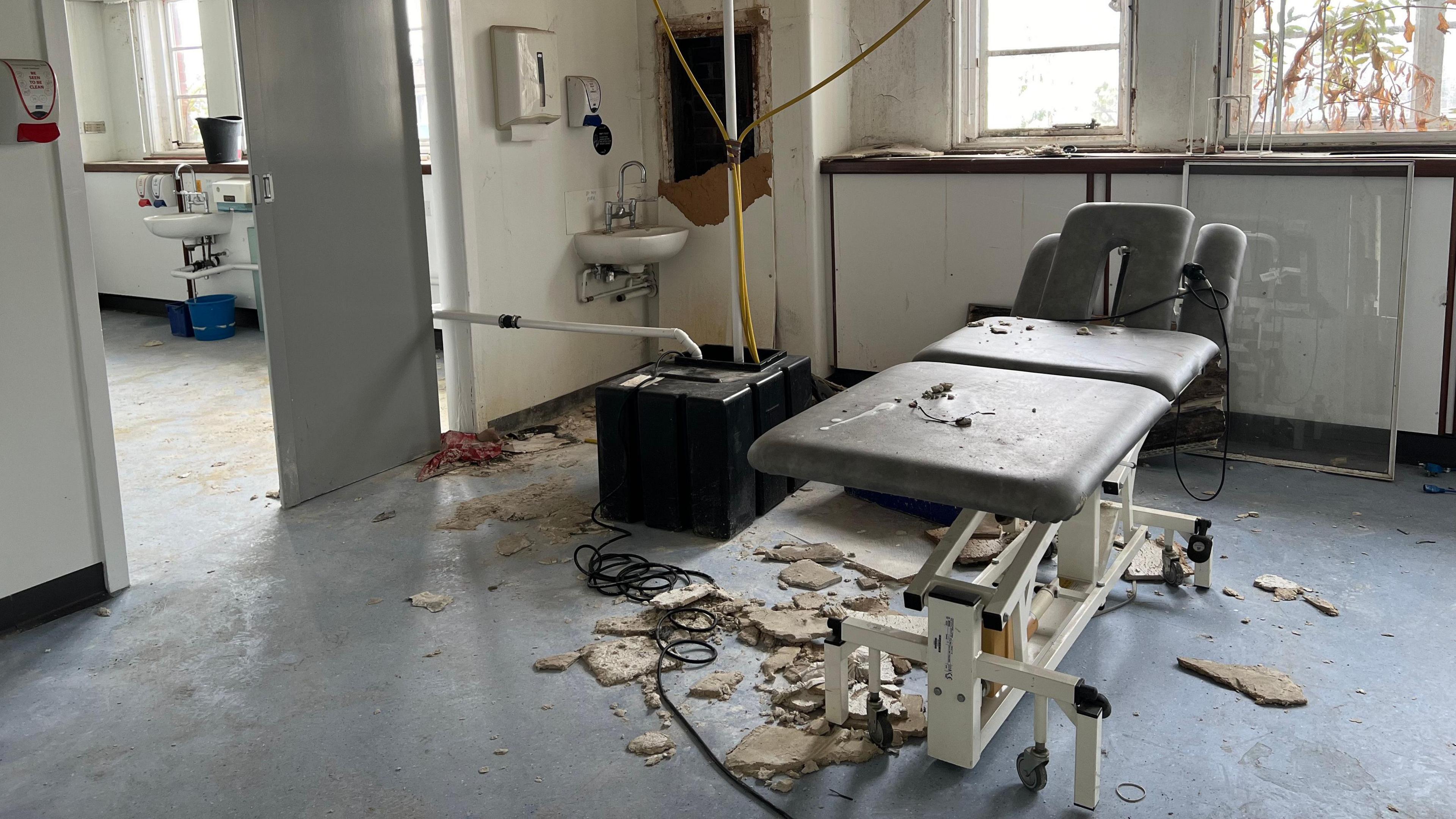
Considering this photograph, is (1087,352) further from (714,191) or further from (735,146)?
(714,191)

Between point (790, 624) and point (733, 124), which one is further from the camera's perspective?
point (733, 124)

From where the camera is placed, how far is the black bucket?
6902mm

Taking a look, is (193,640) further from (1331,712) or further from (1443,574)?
(1443,574)

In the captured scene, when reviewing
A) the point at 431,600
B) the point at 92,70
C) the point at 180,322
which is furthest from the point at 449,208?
the point at 92,70

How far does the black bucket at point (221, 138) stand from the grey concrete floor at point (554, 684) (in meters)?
3.62

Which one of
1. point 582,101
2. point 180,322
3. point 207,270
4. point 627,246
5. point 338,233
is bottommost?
point 180,322

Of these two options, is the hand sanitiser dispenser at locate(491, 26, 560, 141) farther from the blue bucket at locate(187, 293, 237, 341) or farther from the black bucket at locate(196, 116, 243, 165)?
the blue bucket at locate(187, 293, 237, 341)

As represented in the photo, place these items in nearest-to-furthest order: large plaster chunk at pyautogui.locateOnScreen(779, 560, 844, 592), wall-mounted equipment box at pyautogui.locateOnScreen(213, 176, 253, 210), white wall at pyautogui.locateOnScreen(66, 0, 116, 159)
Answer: large plaster chunk at pyautogui.locateOnScreen(779, 560, 844, 592) < wall-mounted equipment box at pyautogui.locateOnScreen(213, 176, 253, 210) < white wall at pyautogui.locateOnScreen(66, 0, 116, 159)

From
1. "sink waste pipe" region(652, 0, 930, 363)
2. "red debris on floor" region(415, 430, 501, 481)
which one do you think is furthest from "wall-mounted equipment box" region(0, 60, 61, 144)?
"red debris on floor" region(415, 430, 501, 481)

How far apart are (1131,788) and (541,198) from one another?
362 cm

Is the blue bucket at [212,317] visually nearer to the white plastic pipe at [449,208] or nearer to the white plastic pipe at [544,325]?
the white plastic pipe at [449,208]

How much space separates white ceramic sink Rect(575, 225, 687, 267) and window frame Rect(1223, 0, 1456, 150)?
2.40 meters

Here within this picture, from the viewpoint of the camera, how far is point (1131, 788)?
232cm

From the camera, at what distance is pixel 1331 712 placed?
2.56m
